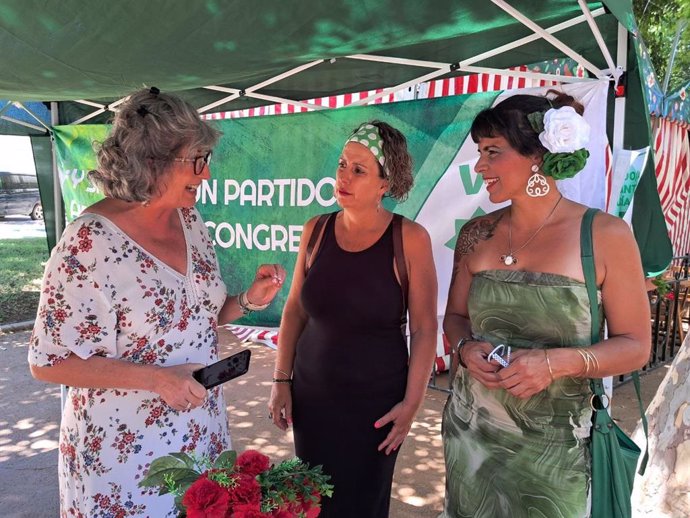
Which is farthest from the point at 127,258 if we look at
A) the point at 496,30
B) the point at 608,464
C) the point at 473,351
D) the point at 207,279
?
the point at 496,30

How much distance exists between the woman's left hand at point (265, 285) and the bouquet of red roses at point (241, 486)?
0.88 m

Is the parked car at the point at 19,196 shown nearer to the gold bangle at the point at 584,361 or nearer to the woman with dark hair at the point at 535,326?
the woman with dark hair at the point at 535,326

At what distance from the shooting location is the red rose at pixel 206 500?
0.94 meters

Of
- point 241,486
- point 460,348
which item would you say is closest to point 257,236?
point 460,348

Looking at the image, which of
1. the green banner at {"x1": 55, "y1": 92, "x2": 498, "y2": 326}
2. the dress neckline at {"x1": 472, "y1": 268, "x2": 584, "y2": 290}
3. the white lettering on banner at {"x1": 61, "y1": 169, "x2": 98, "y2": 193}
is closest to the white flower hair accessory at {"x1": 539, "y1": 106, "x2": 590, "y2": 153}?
the dress neckline at {"x1": 472, "y1": 268, "x2": 584, "y2": 290}

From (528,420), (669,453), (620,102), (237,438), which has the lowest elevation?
(237,438)

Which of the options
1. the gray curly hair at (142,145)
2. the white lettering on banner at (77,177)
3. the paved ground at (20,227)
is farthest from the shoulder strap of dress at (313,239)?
the paved ground at (20,227)

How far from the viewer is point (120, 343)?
1.63 m

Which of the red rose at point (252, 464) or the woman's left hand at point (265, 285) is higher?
the woman's left hand at point (265, 285)

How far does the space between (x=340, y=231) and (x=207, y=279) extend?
629 mm

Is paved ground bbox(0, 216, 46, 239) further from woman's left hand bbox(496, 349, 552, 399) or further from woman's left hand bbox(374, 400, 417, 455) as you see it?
woman's left hand bbox(496, 349, 552, 399)

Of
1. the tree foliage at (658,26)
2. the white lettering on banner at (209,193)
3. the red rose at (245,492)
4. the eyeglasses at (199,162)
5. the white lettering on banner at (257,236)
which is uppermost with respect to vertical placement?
the tree foliage at (658,26)

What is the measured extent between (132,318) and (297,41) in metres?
1.78

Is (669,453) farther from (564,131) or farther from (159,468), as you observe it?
(159,468)
